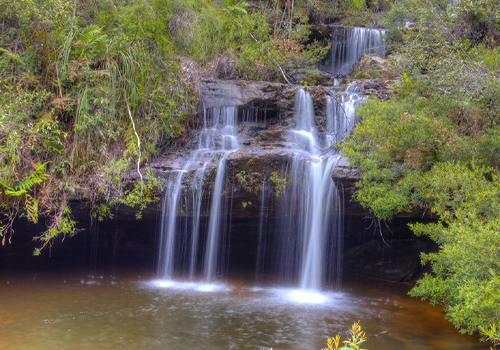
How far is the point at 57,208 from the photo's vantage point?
29.3 ft

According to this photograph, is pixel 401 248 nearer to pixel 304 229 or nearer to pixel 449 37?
pixel 304 229

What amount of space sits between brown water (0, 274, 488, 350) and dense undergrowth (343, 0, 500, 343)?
2.66 ft

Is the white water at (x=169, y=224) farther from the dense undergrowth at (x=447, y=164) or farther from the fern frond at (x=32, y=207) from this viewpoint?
the dense undergrowth at (x=447, y=164)

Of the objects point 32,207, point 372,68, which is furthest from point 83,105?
point 372,68

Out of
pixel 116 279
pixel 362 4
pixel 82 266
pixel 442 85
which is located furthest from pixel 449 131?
pixel 362 4

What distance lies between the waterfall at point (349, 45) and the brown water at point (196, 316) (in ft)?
34.5

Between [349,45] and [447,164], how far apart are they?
1098cm

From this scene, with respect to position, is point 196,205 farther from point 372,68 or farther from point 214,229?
point 372,68

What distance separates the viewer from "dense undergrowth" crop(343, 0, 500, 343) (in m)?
5.74

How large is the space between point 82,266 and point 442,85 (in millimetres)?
11183

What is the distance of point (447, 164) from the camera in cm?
764

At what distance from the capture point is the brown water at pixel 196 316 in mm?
6383

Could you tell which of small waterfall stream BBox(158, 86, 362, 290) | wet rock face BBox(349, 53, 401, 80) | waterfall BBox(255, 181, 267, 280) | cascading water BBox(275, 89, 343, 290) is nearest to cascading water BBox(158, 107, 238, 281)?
small waterfall stream BBox(158, 86, 362, 290)

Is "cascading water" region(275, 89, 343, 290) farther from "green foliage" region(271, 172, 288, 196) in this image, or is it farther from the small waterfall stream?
"green foliage" region(271, 172, 288, 196)
